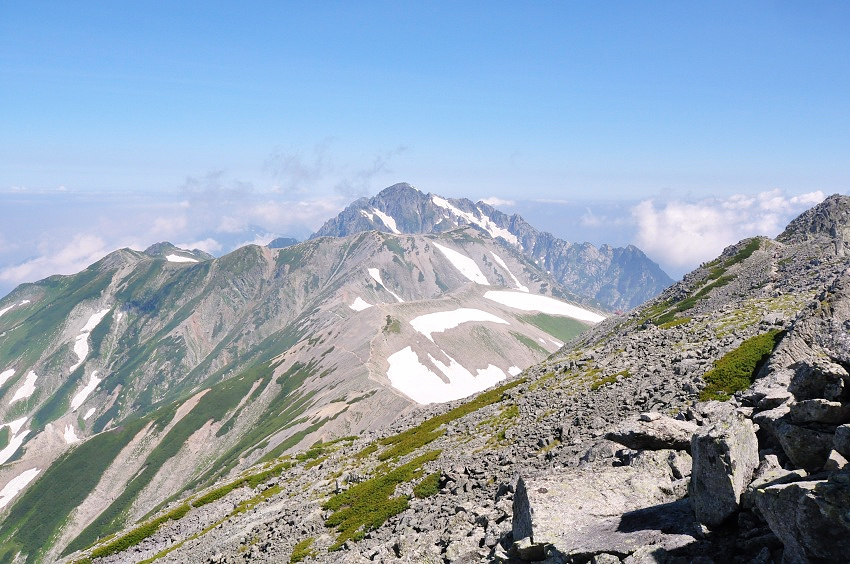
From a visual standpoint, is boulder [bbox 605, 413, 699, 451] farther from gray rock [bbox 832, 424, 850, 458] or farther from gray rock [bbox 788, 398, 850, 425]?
gray rock [bbox 832, 424, 850, 458]

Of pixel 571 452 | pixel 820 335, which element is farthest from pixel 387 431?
pixel 820 335

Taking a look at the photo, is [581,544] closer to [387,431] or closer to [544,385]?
[544,385]

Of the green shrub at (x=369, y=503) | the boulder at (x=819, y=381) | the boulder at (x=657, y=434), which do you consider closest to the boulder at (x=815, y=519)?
the boulder at (x=819, y=381)

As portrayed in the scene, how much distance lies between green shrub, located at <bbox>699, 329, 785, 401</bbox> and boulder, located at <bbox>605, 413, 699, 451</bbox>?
33.2 feet

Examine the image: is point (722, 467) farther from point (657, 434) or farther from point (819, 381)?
point (657, 434)

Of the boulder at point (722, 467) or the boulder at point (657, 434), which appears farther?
the boulder at point (657, 434)

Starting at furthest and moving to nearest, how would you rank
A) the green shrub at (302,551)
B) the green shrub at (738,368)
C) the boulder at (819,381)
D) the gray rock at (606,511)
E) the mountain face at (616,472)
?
the green shrub at (302,551)
the green shrub at (738,368)
the gray rock at (606,511)
the boulder at (819,381)
the mountain face at (616,472)

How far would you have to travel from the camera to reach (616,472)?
23250 millimetres

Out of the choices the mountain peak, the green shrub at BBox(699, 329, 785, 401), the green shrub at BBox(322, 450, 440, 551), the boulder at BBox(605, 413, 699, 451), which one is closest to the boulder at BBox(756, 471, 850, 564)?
the boulder at BBox(605, 413, 699, 451)

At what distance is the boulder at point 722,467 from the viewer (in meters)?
16.0

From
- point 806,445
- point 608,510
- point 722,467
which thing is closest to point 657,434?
point 608,510

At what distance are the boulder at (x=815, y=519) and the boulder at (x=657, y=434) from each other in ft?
37.8

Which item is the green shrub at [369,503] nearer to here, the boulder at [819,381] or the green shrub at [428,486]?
the green shrub at [428,486]

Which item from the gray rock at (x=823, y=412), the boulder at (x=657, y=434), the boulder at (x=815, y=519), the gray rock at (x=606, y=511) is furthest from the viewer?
the boulder at (x=657, y=434)
